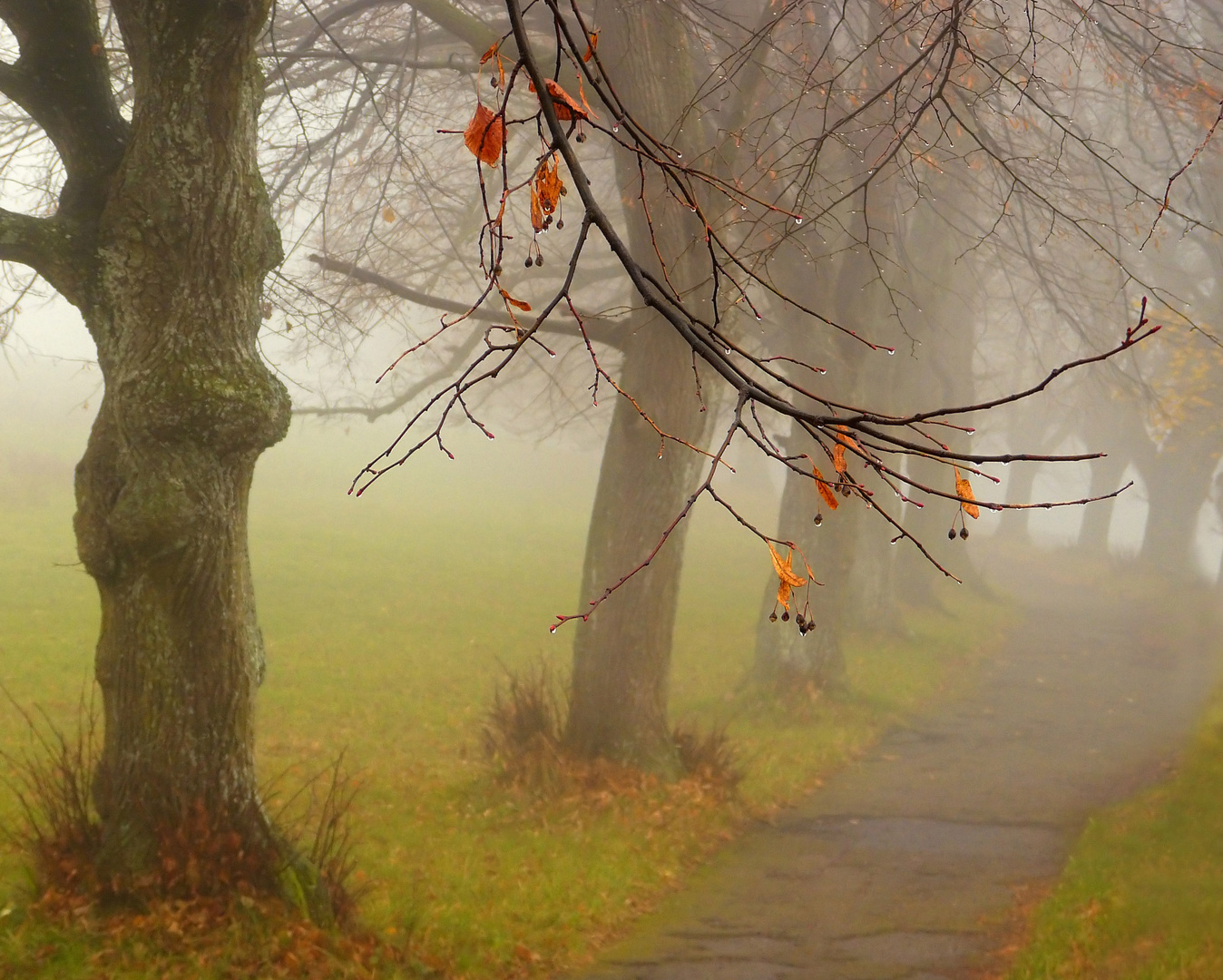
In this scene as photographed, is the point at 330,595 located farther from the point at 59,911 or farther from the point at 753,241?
the point at 59,911

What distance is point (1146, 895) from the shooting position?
6.28 meters

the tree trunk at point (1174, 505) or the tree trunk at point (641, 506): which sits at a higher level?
the tree trunk at point (1174, 505)

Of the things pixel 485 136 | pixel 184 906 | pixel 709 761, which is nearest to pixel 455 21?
pixel 709 761

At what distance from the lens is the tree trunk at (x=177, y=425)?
15.9 ft

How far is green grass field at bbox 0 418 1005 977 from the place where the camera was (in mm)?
6289

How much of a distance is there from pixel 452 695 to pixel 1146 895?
7.39 m

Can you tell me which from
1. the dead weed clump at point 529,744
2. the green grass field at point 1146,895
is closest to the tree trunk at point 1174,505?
the green grass field at point 1146,895

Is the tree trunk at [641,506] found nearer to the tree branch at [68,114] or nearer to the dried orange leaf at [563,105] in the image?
the tree branch at [68,114]

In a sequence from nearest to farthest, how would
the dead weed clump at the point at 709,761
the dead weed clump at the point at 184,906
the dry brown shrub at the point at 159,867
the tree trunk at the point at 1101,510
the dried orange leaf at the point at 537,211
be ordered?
the dried orange leaf at the point at 537,211
the dead weed clump at the point at 184,906
the dry brown shrub at the point at 159,867
the dead weed clump at the point at 709,761
the tree trunk at the point at 1101,510

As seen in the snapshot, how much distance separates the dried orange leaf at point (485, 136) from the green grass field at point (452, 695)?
4.23 m

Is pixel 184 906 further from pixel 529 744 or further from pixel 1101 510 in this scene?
pixel 1101 510

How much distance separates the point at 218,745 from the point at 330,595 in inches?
441

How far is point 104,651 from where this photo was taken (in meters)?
5.10

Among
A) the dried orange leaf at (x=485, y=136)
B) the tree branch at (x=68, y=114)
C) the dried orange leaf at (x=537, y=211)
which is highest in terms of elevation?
the tree branch at (x=68, y=114)
